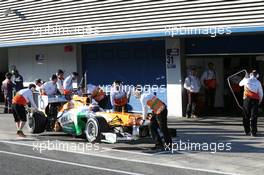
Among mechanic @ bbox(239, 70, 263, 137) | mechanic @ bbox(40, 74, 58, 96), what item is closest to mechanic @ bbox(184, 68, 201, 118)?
mechanic @ bbox(239, 70, 263, 137)

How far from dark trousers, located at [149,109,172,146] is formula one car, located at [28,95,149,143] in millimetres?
251

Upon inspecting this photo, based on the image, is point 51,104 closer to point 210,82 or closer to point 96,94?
point 96,94

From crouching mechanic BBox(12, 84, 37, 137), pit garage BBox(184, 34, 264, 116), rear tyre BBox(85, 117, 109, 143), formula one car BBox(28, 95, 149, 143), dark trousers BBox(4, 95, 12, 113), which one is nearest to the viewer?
formula one car BBox(28, 95, 149, 143)

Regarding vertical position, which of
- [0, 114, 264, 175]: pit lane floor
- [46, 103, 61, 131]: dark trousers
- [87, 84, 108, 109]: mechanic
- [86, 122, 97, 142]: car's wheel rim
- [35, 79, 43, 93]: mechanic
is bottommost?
[0, 114, 264, 175]: pit lane floor

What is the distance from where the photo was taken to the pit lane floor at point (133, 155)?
1048 centimetres

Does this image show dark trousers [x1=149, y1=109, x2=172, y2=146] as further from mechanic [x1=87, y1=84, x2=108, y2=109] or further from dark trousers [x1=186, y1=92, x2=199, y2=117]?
dark trousers [x1=186, y1=92, x2=199, y2=117]

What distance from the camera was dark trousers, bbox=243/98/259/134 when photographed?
14.0m

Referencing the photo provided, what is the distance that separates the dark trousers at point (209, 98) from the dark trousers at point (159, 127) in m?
7.03

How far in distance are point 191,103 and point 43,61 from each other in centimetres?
935

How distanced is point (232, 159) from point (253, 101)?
3.31 m

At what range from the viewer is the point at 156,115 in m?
12.4

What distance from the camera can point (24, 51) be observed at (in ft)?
86.9

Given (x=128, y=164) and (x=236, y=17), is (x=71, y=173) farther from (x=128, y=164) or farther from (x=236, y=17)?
(x=236, y=17)

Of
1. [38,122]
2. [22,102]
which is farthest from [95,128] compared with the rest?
[22,102]
